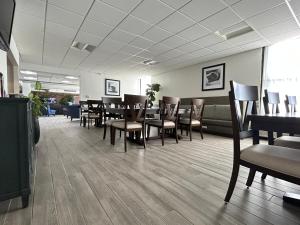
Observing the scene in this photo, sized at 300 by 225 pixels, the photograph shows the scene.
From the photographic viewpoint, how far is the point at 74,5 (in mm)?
2551

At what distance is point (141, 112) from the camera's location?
2.76 metres

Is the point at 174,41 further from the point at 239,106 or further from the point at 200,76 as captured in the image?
the point at 239,106

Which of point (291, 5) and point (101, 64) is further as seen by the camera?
point (101, 64)

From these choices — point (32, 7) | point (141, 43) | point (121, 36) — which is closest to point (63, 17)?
point (32, 7)

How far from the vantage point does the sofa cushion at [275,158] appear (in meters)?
0.90

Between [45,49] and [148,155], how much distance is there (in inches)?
178

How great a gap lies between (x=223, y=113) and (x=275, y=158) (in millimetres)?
3700

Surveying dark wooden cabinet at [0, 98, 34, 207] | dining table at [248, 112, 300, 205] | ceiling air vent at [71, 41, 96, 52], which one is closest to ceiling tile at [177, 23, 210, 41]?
ceiling air vent at [71, 41, 96, 52]

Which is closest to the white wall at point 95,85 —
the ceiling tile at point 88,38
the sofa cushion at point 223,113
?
the ceiling tile at point 88,38

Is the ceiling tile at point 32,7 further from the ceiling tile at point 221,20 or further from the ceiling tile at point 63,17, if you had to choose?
the ceiling tile at point 221,20

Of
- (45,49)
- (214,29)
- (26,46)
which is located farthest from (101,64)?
(214,29)

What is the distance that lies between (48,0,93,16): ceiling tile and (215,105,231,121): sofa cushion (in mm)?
3985

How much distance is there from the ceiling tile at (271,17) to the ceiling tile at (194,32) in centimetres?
81

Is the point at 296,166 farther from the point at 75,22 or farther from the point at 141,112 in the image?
the point at 75,22
